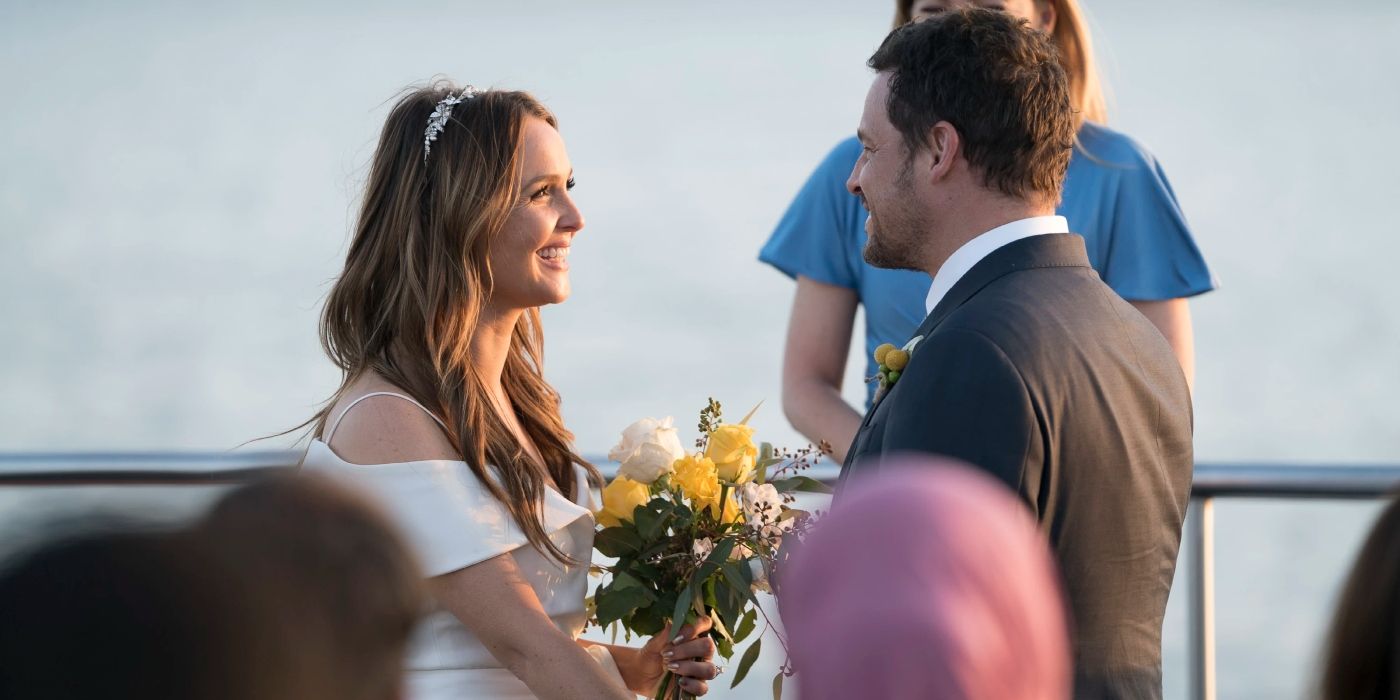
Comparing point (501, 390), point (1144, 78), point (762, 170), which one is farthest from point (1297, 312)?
point (501, 390)

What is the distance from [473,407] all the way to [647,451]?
0.33m

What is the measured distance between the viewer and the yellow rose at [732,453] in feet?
9.71

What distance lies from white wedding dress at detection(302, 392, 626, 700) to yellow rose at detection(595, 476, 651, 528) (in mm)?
67

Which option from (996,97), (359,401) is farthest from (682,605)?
(996,97)

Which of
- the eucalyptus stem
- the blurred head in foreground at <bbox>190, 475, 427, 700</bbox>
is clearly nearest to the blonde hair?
the eucalyptus stem

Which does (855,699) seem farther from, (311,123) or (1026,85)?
(311,123)

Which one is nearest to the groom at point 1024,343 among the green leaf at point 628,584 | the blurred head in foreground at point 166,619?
the green leaf at point 628,584

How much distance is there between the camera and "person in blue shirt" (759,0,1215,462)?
3.43 meters

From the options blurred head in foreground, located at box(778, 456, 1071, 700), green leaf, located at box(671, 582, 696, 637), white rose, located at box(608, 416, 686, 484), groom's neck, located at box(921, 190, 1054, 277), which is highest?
blurred head in foreground, located at box(778, 456, 1071, 700)

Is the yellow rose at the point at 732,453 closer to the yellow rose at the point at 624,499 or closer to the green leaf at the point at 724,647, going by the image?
the yellow rose at the point at 624,499

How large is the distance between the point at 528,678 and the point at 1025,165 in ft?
3.93

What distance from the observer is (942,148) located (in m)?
2.59

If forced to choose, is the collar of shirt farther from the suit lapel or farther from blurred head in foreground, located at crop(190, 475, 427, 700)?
blurred head in foreground, located at crop(190, 475, 427, 700)

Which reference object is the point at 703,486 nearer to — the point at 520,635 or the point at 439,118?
the point at 520,635
